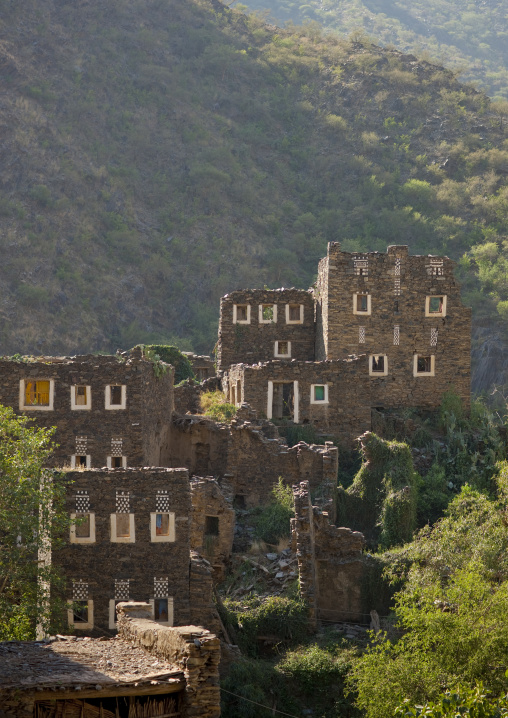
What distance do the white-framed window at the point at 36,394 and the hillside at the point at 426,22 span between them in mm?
119327

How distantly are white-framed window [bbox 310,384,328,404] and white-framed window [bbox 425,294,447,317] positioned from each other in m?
6.98

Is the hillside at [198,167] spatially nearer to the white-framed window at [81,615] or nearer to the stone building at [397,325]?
the stone building at [397,325]

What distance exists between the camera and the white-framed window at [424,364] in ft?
173

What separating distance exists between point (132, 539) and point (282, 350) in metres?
21.1

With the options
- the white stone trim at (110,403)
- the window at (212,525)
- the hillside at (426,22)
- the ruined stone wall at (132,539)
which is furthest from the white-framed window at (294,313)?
the hillside at (426,22)

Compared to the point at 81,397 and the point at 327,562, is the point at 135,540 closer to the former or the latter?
the point at 327,562

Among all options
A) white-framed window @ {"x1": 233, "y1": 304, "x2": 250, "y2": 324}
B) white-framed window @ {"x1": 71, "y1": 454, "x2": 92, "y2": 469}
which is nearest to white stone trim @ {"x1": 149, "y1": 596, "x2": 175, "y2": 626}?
white-framed window @ {"x1": 71, "y1": 454, "x2": 92, "y2": 469}

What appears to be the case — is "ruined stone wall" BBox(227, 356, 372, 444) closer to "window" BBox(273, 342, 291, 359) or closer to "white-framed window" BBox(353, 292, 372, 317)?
"white-framed window" BBox(353, 292, 372, 317)

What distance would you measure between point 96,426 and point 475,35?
13870cm

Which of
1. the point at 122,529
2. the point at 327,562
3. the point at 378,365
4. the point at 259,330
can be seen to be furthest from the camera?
the point at 259,330

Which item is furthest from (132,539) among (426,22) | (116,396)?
(426,22)

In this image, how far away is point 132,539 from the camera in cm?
3534

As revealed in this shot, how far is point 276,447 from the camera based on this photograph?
4559cm

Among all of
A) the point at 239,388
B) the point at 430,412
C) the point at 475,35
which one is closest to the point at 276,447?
the point at 239,388
